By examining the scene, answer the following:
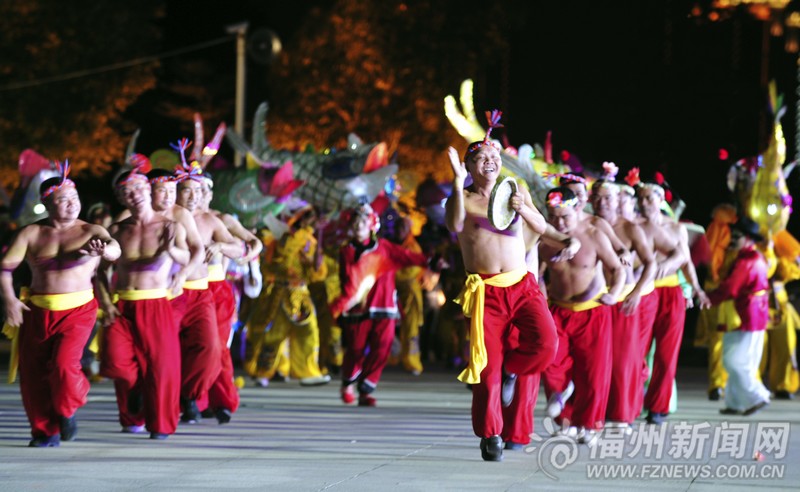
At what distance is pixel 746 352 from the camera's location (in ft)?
43.2

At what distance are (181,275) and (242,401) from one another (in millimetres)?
3254

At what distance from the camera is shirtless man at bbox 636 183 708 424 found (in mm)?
11836

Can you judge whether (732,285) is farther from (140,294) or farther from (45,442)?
(45,442)

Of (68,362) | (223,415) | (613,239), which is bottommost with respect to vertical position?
(223,415)

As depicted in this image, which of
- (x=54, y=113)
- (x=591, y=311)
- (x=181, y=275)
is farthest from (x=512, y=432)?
(x=54, y=113)

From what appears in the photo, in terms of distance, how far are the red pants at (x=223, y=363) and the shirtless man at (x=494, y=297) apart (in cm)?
288

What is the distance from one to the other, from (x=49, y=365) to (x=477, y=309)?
2.81 metres

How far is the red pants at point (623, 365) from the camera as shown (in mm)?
10492

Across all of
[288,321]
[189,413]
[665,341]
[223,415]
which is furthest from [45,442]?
[288,321]

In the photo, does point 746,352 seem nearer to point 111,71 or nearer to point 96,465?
point 96,465

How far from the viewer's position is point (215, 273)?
12.0 meters

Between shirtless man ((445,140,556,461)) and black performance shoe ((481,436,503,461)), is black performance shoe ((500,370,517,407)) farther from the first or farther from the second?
black performance shoe ((481,436,503,461))

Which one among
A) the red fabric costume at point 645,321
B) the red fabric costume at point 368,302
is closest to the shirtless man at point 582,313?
the red fabric costume at point 645,321

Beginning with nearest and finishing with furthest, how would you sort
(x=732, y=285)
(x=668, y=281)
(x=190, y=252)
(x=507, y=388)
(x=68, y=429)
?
1. (x=507, y=388)
2. (x=68, y=429)
3. (x=190, y=252)
4. (x=668, y=281)
5. (x=732, y=285)
